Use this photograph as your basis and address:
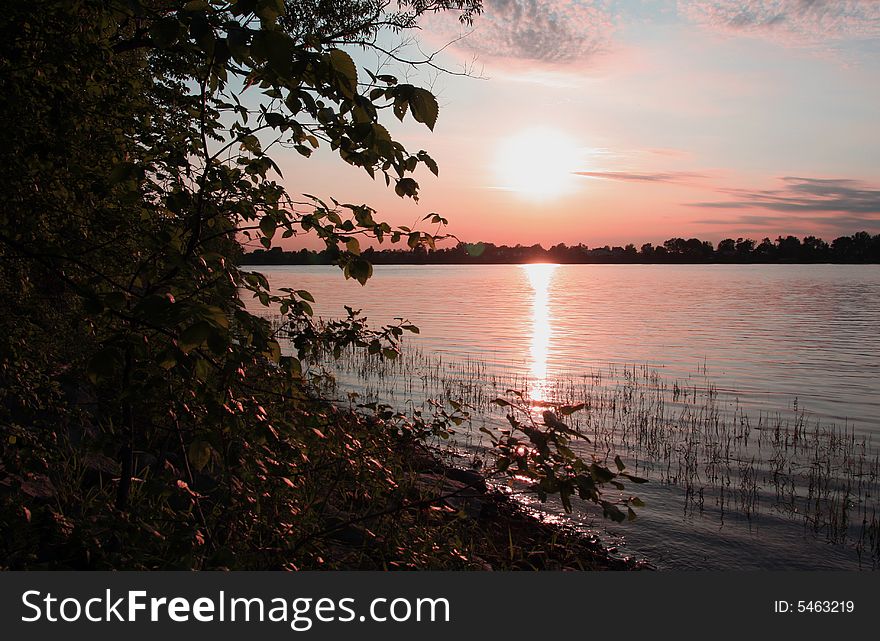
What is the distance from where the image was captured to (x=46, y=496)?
23.4ft

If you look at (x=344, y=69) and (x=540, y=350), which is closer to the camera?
(x=344, y=69)

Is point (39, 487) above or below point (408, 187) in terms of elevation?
below

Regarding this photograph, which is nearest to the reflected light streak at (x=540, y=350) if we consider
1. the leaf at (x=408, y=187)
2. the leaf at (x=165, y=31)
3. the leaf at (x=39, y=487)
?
the leaf at (x=39, y=487)

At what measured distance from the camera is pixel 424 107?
10.7 ft

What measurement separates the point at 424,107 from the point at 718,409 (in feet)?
62.3

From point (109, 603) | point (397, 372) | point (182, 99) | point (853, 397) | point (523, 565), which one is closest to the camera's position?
point (109, 603)

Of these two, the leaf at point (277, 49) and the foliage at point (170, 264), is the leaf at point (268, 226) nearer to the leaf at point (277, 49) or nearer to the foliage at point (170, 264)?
the foliage at point (170, 264)

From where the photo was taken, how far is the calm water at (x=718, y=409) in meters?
11.4

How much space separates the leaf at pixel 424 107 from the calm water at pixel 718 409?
952cm

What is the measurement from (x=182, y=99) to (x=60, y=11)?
134cm

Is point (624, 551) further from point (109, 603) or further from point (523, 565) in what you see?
point (109, 603)

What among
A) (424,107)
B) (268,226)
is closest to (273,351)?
(268,226)

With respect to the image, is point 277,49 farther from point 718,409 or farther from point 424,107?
point 718,409

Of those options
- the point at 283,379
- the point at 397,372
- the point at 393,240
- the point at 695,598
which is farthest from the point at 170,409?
the point at 397,372
